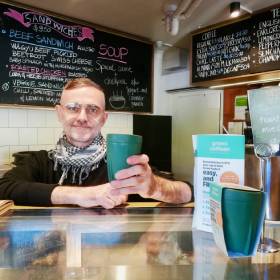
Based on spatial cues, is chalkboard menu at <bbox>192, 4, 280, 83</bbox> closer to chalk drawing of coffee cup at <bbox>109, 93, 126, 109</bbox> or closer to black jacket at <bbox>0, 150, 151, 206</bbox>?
chalk drawing of coffee cup at <bbox>109, 93, 126, 109</bbox>

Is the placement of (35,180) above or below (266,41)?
below

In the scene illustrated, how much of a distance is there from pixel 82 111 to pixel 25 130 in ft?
4.79

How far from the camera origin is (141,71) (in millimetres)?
3566

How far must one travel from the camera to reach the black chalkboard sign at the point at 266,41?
2.55 metres

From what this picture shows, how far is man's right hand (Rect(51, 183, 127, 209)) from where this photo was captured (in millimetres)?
1034

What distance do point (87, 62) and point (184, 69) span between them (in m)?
1.14

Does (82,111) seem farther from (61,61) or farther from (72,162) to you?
(61,61)

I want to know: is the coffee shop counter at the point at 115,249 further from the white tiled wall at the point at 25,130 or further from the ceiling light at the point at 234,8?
the ceiling light at the point at 234,8

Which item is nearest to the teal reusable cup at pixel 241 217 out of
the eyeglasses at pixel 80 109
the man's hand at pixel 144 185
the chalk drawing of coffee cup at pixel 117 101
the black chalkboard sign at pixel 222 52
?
the man's hand at pixel 144 185

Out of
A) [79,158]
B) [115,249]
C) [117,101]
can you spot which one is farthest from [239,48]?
[115,249]

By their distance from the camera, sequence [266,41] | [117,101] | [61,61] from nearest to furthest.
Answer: [266,41], [61,61], [117,101]

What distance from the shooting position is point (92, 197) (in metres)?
1.04

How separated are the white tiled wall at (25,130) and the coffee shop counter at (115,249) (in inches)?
75.2

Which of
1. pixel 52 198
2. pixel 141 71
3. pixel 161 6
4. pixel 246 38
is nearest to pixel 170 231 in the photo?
pixel 52 198
